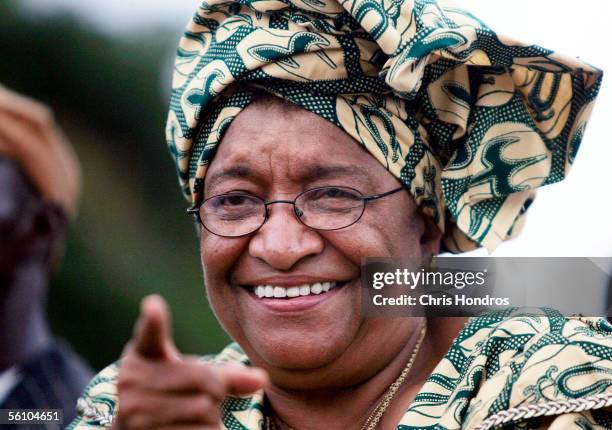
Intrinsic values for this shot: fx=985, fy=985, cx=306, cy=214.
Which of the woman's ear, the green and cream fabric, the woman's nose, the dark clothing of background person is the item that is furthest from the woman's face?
the dark clothing of background person

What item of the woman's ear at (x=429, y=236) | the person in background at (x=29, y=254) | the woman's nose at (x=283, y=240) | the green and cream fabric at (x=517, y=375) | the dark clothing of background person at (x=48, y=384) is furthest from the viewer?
the person in background at (x=29, y=254)

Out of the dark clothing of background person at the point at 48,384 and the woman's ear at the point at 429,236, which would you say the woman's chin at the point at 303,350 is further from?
the dark clothing of background person at the point at 48,384

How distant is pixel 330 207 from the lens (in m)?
2.54

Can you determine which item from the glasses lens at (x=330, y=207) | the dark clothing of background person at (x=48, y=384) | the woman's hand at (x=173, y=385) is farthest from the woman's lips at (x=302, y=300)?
the dark clothing of background person at (x=48, y=384)

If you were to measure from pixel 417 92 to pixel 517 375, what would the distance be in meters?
0.84

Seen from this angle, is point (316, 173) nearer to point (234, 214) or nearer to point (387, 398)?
point (234, 214)

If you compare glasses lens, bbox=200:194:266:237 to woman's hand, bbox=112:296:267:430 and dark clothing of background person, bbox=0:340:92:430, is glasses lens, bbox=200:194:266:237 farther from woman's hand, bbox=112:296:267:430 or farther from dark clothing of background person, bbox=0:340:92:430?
dark clothing of background person, bbox=0:340:92:430

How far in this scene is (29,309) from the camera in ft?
13.0

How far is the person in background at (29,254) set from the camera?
135 inches

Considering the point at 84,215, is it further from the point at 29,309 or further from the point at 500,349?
the point at 500,349

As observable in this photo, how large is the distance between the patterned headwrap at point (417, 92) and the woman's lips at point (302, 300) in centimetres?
36

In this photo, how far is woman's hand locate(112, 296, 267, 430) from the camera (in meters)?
1.65

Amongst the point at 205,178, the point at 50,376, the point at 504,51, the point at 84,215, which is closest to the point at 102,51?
the point at 84,215

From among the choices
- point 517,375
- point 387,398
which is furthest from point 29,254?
point 517,375
